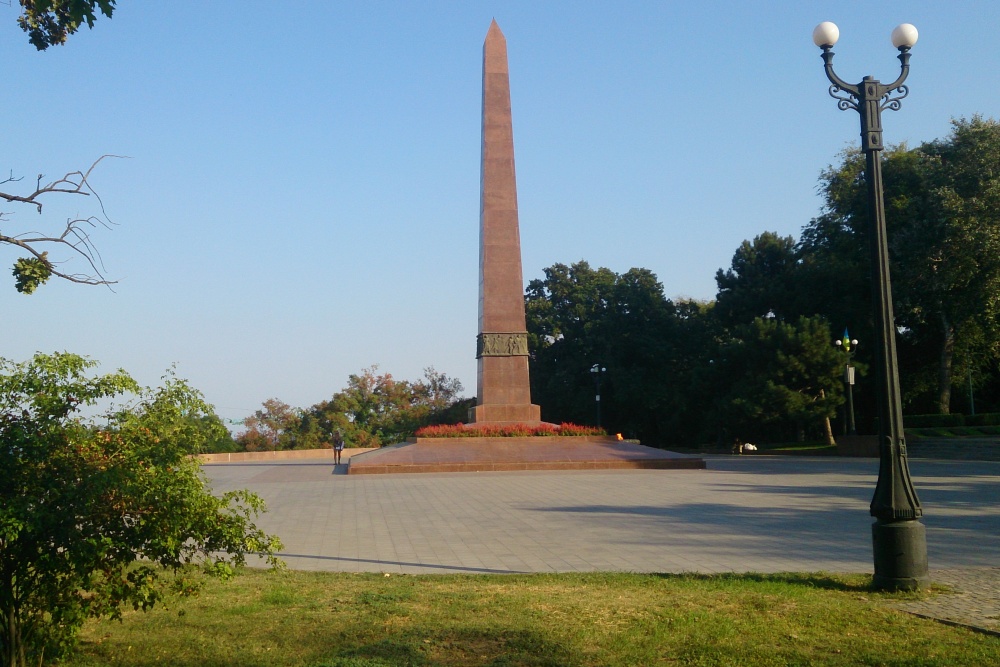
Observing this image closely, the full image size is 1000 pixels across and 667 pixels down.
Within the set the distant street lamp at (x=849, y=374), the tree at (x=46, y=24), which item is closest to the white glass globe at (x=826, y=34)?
the tree at (x=46, y=24)

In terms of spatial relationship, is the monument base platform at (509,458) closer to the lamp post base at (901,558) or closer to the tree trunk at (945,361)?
the tree trunk at (945,361)

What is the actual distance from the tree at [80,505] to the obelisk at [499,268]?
23153 millimetres

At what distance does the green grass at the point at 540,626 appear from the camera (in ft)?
17.0

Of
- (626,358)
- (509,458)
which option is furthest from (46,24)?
(626,358)

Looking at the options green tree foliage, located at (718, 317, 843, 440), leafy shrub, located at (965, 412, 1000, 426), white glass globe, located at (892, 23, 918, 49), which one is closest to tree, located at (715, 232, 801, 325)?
green tree foliage, located at (718, 317, 843, 440)

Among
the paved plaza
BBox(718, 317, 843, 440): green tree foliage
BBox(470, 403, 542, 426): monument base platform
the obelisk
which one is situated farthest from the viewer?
BBox(718, 317, 843, 440): green tree foliage

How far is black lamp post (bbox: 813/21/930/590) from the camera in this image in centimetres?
689

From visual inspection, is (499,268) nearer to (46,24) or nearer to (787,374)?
(787,374)

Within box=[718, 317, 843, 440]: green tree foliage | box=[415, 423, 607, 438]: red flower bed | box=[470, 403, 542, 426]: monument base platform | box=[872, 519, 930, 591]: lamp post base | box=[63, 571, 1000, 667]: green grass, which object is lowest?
box=[63, 571, 1000, 667]: green grass

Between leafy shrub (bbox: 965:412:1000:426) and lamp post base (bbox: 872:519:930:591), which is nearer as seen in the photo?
lamp post base (bbox: 872:519:930:591)

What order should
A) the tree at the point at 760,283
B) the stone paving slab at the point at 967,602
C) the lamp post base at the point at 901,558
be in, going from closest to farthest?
1. the stone paving slab at the point at 967,602
2. the lamp post base at the point at 901,558
3. the tree at the point at 760,283

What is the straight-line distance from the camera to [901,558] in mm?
6871

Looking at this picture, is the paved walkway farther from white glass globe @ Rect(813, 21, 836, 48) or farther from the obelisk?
the obelisk

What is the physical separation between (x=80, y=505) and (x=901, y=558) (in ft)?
19.0
